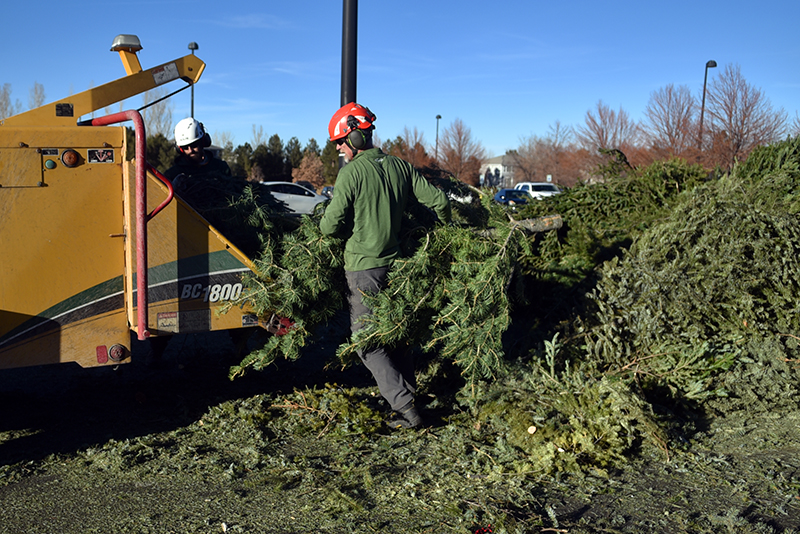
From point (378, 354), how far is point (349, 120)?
1752 millimetres

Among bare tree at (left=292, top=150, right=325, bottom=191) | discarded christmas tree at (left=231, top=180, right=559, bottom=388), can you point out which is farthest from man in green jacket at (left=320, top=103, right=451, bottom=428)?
bare tree at (left=292, top=150, right=325, bottom=191)

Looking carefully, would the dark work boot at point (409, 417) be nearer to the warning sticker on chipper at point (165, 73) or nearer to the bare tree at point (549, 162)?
the warning sticker on chipper at point (165, 73)

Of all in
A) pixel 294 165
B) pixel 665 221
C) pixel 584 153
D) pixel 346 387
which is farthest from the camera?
pixel 294 165

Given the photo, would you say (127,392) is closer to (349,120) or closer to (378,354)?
(378,354)

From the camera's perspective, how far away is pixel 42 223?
3949 millimetres

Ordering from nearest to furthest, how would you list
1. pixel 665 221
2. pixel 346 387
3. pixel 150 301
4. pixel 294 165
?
pixel 150 301
pixel 346 387
pixel 665 221
pixel 294 165

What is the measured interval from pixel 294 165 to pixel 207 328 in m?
43.9

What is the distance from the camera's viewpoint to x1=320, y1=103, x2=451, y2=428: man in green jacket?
442 centimetres

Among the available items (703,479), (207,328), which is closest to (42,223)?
(207,328)

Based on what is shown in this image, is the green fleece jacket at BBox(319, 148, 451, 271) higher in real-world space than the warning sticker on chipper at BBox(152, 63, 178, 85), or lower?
lower

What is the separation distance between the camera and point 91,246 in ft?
13.4

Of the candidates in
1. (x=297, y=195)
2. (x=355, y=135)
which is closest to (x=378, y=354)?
(x=355, y=135)

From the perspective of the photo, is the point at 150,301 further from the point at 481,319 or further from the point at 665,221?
the point at 665,221

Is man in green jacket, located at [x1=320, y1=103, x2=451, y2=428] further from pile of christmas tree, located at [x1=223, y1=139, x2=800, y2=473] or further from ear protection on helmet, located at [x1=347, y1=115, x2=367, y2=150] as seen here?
pile of christmas tree, located at [x1=223, y1=139, x2=800, y2=473]
